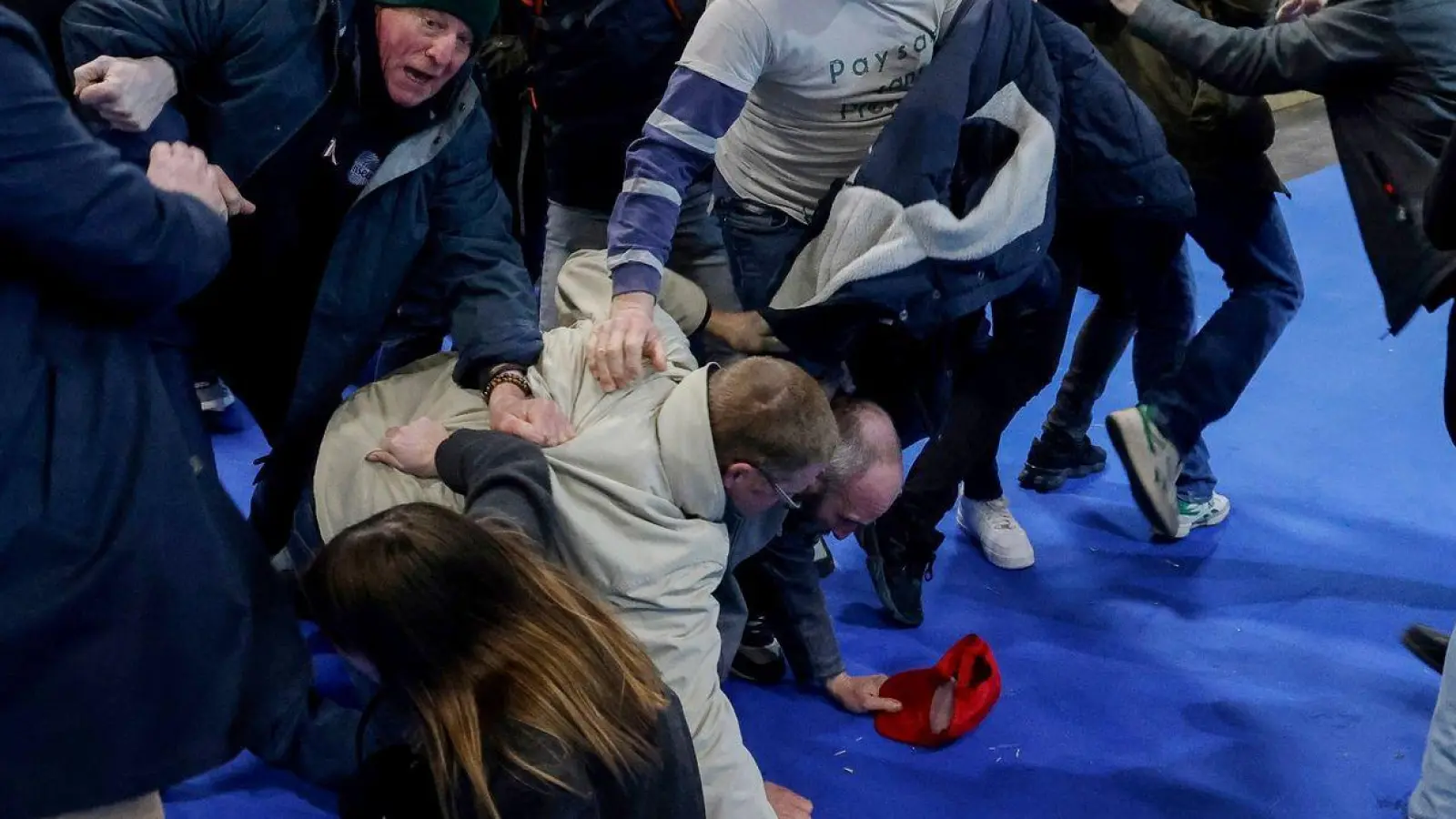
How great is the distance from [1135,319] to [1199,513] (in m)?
0.49

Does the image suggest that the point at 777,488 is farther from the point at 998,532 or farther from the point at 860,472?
the point at 998,532

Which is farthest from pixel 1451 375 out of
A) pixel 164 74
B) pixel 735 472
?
pixel 164 74

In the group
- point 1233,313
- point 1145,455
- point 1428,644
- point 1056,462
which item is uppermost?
point 1233,313

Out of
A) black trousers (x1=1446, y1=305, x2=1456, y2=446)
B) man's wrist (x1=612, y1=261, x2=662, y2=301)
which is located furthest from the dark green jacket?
man's wrist (x1=612, y1=261, x2=662, y2=301)

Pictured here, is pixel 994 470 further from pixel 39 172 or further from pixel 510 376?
pixel 39 172

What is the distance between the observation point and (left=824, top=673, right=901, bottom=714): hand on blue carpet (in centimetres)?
244

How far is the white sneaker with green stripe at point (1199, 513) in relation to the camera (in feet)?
10.1

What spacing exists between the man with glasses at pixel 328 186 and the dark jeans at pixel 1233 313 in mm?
1474

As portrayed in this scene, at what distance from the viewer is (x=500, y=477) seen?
168 cm

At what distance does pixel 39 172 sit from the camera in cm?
130

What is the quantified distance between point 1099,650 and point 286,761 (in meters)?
1.60

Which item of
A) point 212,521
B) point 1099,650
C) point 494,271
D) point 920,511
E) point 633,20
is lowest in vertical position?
point 1099,650

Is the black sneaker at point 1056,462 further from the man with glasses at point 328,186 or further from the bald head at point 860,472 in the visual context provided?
the man with glasses at point 328,186

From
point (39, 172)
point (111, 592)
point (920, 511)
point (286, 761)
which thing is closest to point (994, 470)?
point (920, 511)
